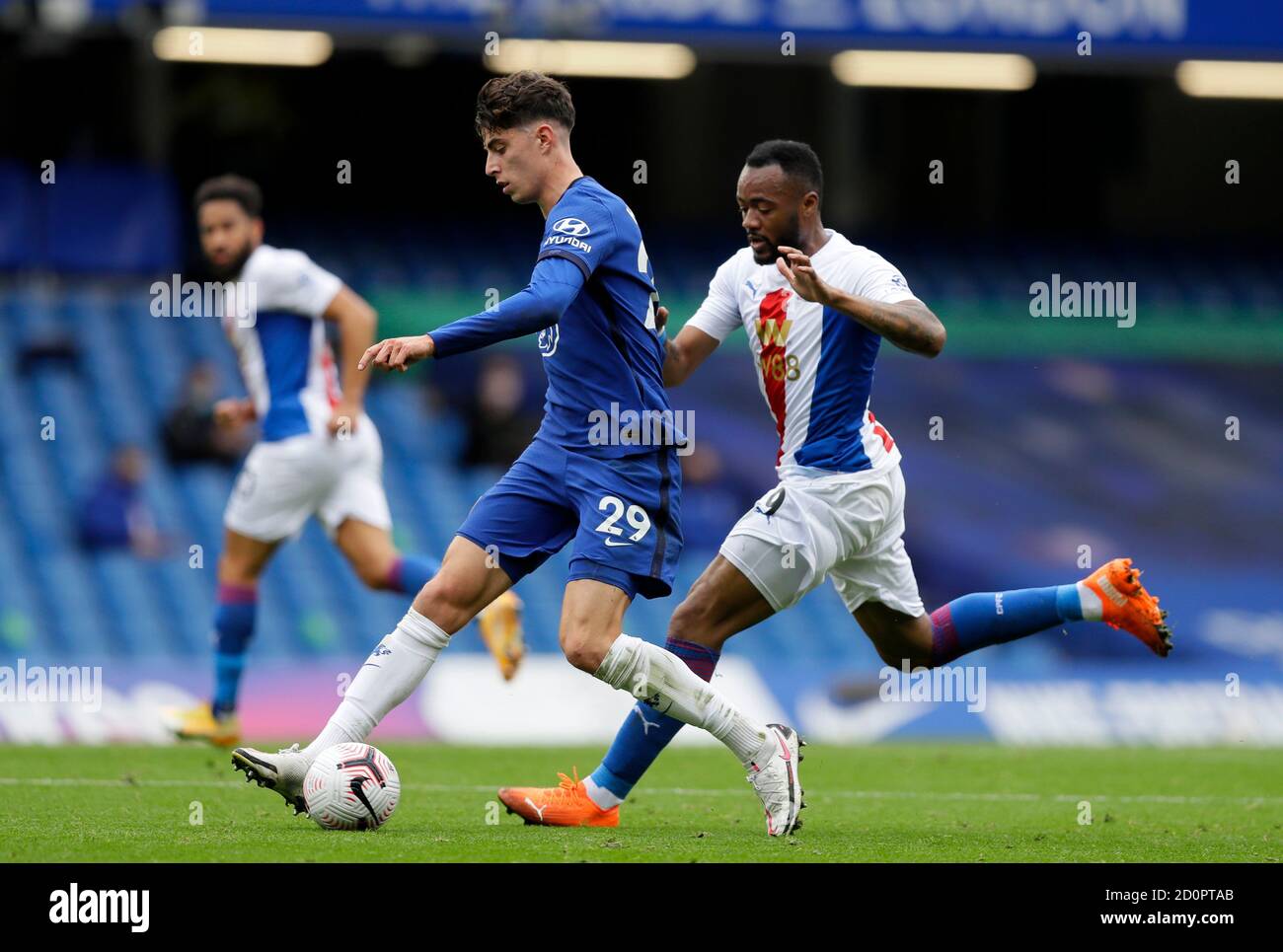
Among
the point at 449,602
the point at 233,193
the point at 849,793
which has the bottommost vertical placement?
the point at 849,793

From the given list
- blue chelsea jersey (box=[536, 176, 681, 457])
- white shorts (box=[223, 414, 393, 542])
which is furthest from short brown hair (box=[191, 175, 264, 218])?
blue chelsea jersey (box=[536, 176, 681, 457])

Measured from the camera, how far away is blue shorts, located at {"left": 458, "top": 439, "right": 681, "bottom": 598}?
6.41 metres

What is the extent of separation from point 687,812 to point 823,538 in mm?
1342

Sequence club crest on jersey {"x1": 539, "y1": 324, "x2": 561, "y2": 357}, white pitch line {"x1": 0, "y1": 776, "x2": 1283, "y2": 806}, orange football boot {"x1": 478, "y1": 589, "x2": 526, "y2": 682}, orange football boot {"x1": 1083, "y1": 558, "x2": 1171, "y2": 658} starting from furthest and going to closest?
orange football boot {"x1": 478, "y1": 589, "x2": 526, "y2": 682} → white pitch line {"x1": 0, "y1": 776, "x2": 1283, "y2": 806} → orange football boot {"x1": 1083, "y1": 558, "x2": 1171, "y2": 658} → club crest on jersey {"x1": 539, "y1": 324, "x2": 561, "y2": 357}

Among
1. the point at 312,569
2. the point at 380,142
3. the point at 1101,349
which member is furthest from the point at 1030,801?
the point at 380,142

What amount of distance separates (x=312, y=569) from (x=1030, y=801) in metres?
9.99

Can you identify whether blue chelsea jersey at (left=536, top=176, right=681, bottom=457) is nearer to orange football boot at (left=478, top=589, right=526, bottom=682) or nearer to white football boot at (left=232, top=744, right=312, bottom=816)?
white football boot at (left=232, top=744, right=312, bottom=816)

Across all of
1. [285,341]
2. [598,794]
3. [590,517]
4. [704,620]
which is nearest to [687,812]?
[598,794]

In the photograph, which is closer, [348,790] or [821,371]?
[348,790]

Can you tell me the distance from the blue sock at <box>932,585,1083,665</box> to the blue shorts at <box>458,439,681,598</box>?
131cm

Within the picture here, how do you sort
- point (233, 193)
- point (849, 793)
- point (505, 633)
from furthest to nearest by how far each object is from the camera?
point (233, 193) < point (505, 633) < point (849, 793)

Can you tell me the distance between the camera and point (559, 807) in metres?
6.95

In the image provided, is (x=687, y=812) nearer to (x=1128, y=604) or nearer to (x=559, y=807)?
(x=559, y=807)

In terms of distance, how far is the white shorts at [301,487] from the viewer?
9.91 m
